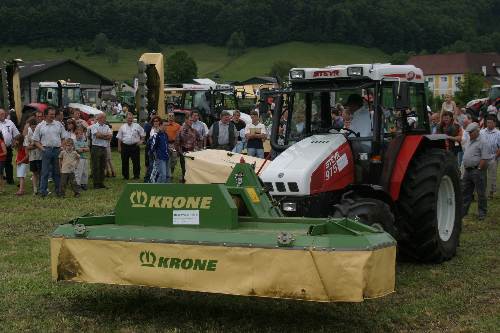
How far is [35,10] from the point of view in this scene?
11694 cm

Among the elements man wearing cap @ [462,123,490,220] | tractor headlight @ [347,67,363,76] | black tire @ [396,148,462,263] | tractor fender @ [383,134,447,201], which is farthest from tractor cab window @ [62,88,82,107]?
black tire @ [396,148,462,263]

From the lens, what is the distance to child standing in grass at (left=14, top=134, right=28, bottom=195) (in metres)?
16.2

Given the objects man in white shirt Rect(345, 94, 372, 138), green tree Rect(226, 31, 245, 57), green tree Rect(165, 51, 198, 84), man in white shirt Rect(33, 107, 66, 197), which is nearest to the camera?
man in white shirt Rect(345, 94, 372, 138)

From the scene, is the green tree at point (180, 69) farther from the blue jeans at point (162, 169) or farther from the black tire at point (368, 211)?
Result: the black tire at point (368, 211)

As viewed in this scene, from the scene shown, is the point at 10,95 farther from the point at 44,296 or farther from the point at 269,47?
the point at 269,47

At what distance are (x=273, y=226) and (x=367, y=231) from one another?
2.82 ft

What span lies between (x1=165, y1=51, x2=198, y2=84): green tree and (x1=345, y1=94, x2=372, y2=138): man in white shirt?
79352 millimetres

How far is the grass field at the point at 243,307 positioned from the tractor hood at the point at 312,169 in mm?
1289

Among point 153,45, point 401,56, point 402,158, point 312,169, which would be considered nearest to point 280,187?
point 312,169

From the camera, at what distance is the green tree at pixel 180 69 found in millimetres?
88094

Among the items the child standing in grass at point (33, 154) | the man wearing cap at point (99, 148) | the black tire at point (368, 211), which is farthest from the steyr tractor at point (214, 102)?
the black tire at point (368, 211)

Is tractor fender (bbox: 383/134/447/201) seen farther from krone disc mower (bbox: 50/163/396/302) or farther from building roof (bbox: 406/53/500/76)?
building roof (bbox: 406/53/500/76)

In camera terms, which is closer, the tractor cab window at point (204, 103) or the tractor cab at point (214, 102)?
the tractor cab at point (214, 102)

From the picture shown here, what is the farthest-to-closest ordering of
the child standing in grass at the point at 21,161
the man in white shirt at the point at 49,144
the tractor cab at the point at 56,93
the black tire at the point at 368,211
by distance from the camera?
the tractor cab at the point at 56,93 → the child standing in grass at the point at 21,161 → the man in white shirt at the point at 49,144 → the black tire at the point at 368,211
